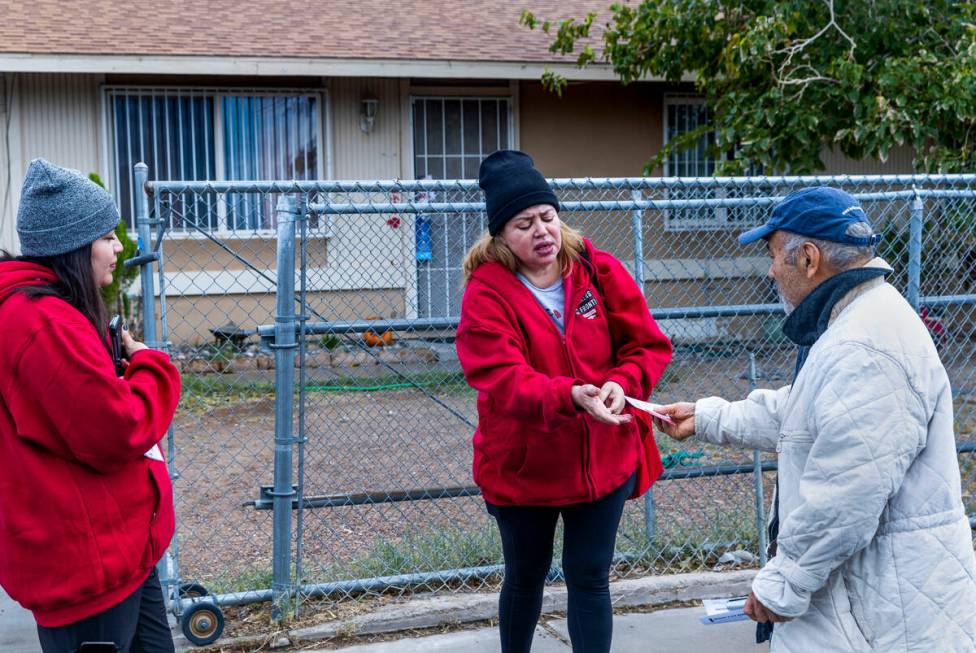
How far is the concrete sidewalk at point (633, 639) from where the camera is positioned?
4.45 metres

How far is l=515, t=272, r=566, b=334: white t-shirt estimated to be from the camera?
3586 mm

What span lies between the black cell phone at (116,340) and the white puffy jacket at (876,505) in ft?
5.77

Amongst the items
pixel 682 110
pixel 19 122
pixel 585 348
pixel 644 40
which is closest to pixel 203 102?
pixel 19 122

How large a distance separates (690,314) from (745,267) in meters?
7.26

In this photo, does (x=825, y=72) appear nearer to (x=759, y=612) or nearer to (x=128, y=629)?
(x=759, y=612)

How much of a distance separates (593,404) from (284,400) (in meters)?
1.67

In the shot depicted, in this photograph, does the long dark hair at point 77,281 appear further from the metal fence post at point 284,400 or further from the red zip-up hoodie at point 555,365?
the metal fence post at point 284,400

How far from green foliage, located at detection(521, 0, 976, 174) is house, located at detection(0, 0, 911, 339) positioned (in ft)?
5.01

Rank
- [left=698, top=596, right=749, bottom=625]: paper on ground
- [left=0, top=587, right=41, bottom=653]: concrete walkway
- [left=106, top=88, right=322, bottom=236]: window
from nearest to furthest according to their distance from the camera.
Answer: [left=698, top=596, right=749, bottom=625]: paper on ground, [left=0, top=587, right=41, bottom=653]: concrete walkway, [left=106, top=88, right=322, bottom=236]: window

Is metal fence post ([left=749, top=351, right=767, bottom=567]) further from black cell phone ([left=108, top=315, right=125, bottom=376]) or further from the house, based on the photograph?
the house

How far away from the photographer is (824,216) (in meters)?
2.57

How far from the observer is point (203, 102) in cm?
1165

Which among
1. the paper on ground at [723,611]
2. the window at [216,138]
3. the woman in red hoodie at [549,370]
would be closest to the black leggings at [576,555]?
the woman in red hoodie at [549,370]

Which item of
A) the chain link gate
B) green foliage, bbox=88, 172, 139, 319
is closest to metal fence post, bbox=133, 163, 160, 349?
the chain link gate
